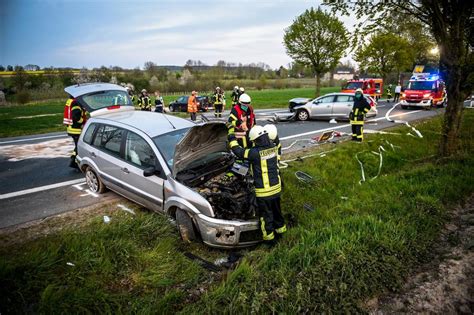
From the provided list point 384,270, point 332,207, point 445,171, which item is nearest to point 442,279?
point 384,270

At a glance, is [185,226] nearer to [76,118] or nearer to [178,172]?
[178,172]

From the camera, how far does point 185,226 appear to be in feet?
14.0

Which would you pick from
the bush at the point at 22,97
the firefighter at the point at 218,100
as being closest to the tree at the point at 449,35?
the firefighter at the point at 218,100

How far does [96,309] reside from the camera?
2934 millimetres

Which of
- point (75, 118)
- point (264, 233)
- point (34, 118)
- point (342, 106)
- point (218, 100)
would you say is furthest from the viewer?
point (34, 118)

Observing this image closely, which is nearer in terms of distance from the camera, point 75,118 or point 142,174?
point 142,174

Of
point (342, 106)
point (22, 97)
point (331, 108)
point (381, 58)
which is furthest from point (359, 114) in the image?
point (22, 97)

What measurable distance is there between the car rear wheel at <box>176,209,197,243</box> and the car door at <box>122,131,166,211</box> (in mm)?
474

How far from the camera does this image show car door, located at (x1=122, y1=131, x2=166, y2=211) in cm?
461

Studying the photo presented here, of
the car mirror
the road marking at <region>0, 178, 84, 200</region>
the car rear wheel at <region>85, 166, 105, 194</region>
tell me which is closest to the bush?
the road marking at <region>0, 178, 84, 200</region>

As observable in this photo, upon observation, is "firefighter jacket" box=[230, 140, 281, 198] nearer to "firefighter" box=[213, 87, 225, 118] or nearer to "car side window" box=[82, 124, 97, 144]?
"car side window" box=[82, 124, 97, 144]

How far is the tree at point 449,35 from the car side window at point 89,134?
658 cm

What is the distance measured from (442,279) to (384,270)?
2.24ft

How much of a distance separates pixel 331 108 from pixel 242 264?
12.8 m
